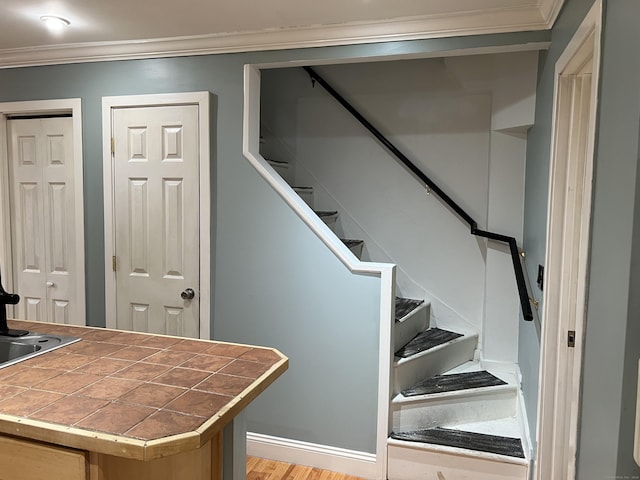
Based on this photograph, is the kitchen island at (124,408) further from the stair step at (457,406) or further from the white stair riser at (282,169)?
the white stair riser at (282,169)

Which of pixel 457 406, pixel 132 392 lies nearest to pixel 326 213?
pixel 457 406

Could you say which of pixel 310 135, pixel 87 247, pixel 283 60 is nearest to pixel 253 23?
pixel 283 60

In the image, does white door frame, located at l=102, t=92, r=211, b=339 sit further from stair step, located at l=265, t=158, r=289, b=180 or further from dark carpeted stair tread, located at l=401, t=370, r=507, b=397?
dark carpeted stair tread, located at l=401, t=370, r=507, b=397

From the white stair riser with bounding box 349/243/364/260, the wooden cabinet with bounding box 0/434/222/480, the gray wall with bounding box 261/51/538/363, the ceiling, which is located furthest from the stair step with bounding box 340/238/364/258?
the wooden cabinet with bounding box 0/434/222/480

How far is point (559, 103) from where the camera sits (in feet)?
6.18

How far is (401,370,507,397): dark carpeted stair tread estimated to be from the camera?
2708 mm

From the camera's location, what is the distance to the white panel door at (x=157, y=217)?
280 centimetres

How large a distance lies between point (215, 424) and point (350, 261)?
147cm

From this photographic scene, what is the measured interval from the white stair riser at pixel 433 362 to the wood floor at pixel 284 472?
59cm

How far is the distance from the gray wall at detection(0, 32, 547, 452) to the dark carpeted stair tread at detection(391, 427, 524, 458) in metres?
0.25

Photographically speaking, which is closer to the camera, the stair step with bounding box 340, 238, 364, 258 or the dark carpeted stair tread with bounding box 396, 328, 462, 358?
the dark carpeted stair tread with bounding box 396, 328, 462, 358

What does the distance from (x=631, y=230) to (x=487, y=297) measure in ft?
7.23

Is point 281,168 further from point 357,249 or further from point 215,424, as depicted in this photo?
point 215,424

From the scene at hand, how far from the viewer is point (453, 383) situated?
9.29ft
